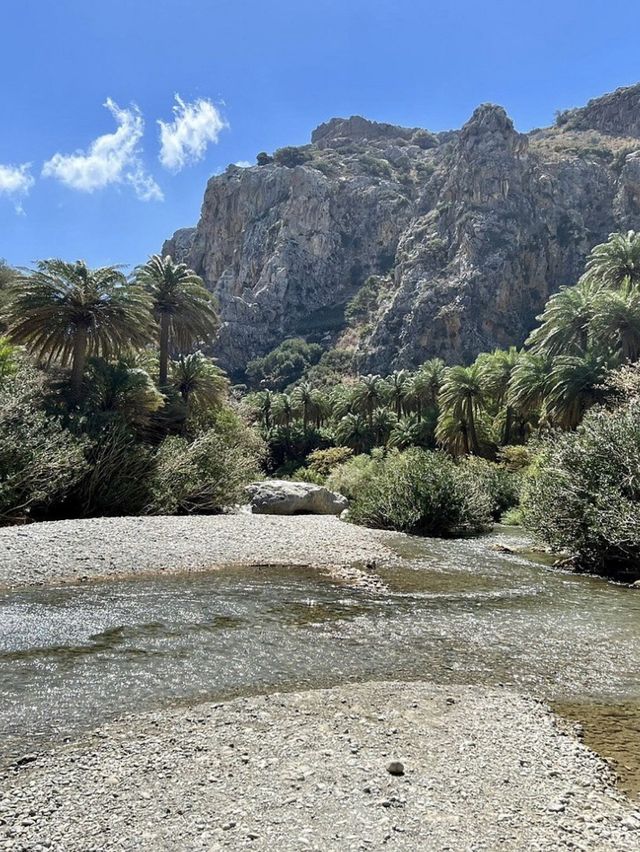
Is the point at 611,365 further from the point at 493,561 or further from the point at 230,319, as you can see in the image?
the point at 230,319

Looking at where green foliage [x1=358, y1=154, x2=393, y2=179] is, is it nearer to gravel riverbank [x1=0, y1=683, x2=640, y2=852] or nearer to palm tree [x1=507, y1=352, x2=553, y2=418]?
palm tree [x1=507, y1=352, x2=553, y2=418]

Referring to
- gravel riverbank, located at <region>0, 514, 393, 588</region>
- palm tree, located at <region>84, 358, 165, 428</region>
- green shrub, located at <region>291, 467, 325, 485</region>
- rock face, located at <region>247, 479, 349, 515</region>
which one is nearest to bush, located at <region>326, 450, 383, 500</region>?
green shrub, located at <region>291, 467, 325, 485</region>

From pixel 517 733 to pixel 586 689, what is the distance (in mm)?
1560

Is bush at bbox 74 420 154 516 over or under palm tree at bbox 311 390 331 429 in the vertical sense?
under

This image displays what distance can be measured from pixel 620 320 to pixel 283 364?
87.9 m

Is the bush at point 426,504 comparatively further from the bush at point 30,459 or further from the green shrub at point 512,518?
the bush at point 30,459

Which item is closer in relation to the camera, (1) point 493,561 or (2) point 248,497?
(1) point 493,561

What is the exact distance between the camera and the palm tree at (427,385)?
53219 millimetres

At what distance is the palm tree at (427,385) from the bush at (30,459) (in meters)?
39.5

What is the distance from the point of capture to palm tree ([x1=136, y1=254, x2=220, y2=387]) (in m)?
Result: 32.9

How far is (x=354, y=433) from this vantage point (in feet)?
187

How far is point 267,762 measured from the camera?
4.17m

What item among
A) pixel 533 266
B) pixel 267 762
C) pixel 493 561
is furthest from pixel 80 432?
pixel 533 266

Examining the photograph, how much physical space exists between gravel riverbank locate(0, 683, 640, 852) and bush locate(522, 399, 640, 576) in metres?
7.99
